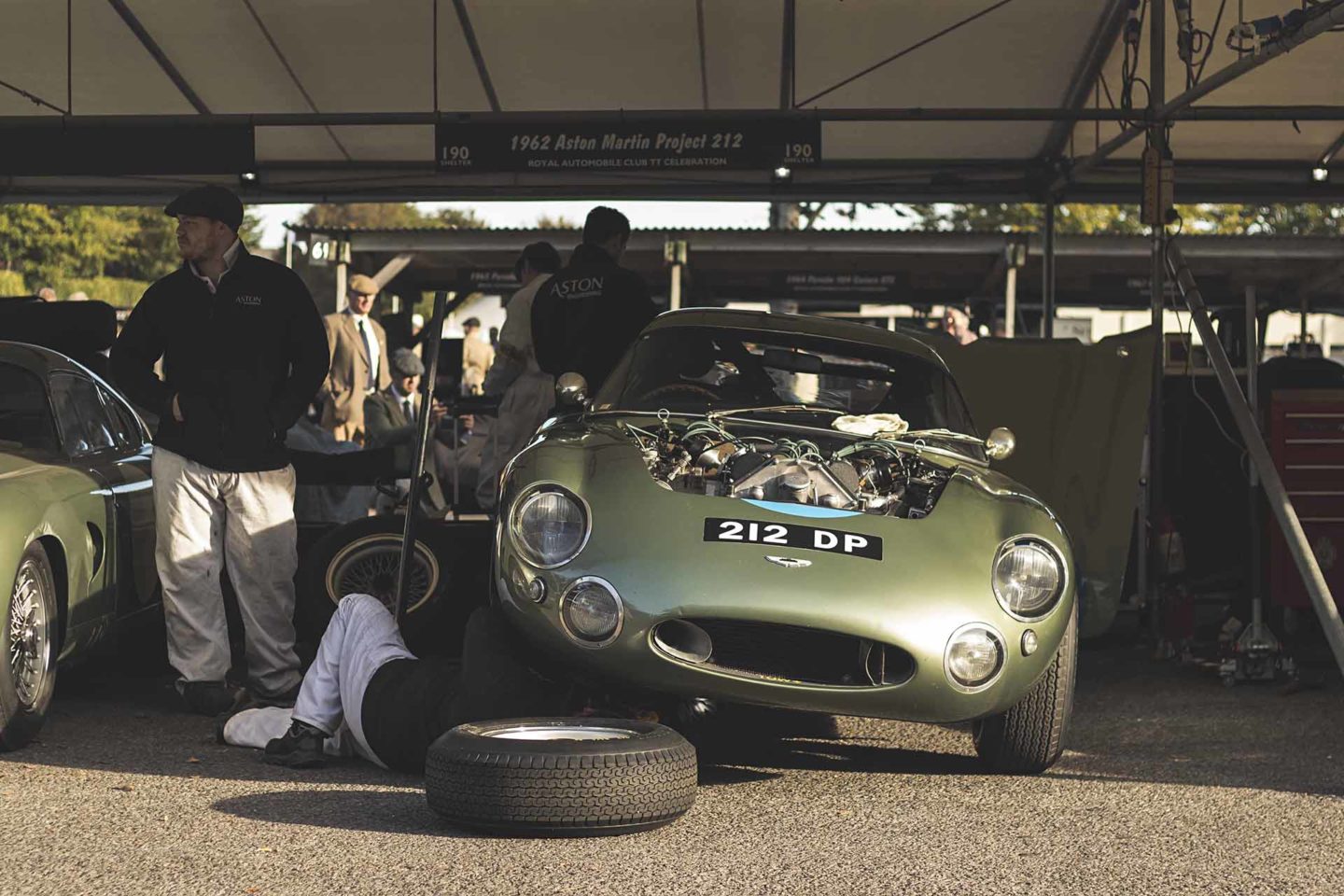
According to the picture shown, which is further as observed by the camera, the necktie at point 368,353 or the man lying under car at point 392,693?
the necktie at point 368,353

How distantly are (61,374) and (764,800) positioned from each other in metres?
3.65

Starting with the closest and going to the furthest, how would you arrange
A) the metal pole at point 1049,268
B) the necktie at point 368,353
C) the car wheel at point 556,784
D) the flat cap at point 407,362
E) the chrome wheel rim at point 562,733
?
the car wheel at point 556,784 < the chrome wheel rim at point 562,733 < the metal pole at point 1049,268 < the flat cap at point 407,362 < the necktie at point 368,353

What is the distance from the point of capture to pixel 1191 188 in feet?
43.3

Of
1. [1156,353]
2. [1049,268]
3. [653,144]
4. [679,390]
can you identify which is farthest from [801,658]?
[1049,268]

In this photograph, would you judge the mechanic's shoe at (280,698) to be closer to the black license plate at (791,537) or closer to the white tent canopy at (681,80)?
the black license plate at (791,537)

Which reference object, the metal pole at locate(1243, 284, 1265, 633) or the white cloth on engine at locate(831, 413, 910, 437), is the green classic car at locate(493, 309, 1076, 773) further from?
the metal pole at locate(1243, 284, 1265, 633)

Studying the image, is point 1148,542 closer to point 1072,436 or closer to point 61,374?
point 1072,436

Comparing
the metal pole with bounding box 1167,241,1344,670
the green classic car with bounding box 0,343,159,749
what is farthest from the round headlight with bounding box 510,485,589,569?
the metal pole with bounding box 1167,241,1344,670

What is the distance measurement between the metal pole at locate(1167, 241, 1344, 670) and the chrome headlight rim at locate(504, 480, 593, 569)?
290cm

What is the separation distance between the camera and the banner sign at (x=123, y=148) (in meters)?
11.7

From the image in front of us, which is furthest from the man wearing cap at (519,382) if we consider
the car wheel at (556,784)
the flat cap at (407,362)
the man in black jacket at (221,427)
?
the flat cap at (407,362)

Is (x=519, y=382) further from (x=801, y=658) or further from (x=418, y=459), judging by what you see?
(x=801, y=658)

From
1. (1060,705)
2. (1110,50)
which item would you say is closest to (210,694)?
(1060,705)

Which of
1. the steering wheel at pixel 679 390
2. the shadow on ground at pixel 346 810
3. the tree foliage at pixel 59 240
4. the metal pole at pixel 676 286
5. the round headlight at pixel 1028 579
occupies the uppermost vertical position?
the tree foliage at pixel 59 240
